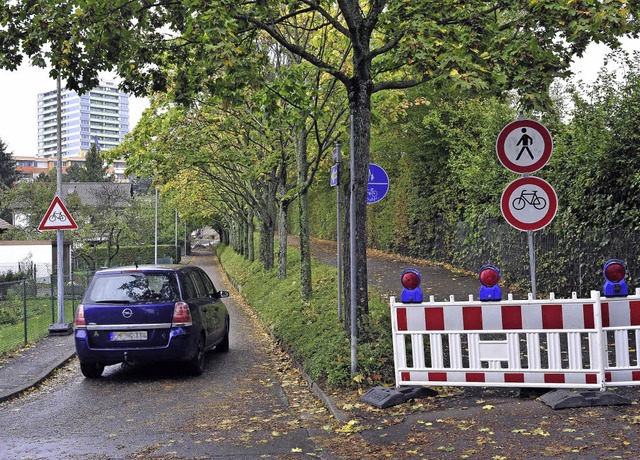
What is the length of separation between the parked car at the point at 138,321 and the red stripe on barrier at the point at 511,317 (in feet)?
15.9

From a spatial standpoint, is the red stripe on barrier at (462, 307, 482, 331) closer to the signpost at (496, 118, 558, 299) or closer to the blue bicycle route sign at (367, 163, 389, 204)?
the signpost at (496, 118, 558, 299)

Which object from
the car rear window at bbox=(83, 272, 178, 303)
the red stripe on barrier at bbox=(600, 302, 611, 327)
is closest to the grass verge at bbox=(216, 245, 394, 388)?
the car rear window at bbox=(83, 272, 178, 303)

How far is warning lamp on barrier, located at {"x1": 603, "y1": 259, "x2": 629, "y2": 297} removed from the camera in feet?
20.9

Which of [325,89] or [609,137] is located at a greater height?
[325,89]

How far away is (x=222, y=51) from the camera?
759cm

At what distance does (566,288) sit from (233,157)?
11.3 meters

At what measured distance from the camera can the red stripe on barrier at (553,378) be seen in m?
6.50

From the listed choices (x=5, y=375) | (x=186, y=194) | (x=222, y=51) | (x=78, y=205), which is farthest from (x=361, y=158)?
(x=78, y=205)

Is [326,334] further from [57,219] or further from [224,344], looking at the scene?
[57,219]

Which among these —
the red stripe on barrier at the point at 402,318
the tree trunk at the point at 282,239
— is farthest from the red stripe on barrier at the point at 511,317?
the tree trunk at the point at 282,239

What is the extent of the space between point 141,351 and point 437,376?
4.56 meters

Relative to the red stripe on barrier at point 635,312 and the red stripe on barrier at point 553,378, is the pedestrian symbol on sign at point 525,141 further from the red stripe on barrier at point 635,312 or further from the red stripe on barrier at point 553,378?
the red stripe on barrier at point 553,378

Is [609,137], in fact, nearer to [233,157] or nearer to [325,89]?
[325,89]

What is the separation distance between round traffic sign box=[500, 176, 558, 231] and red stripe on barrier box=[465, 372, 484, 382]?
60.8 inches
